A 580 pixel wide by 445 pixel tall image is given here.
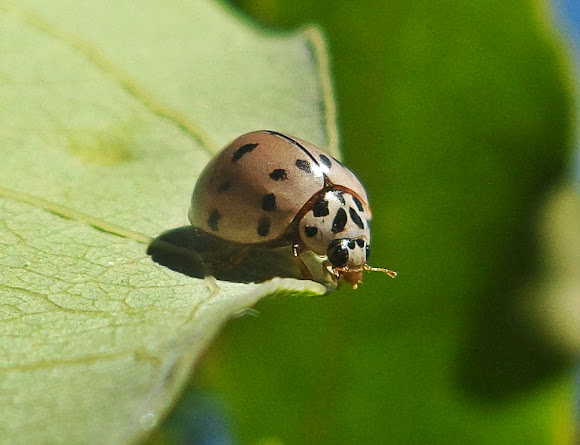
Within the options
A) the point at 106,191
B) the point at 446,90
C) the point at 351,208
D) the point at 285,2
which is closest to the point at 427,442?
the point at 351,208

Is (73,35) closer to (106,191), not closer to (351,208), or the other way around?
(106,191)

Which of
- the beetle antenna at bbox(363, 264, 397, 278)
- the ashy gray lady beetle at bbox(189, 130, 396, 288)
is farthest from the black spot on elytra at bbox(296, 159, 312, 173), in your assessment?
the beetle antenna at bbox(363, 264, 397, 278)

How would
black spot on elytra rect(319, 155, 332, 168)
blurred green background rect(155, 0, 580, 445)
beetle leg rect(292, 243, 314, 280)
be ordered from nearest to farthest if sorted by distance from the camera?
beetle leg rect(292, 243, 314, 280)
black spot on elytra rect(319, 155, 332, 168)
blurred green background rect(155, 0, 580, 445)

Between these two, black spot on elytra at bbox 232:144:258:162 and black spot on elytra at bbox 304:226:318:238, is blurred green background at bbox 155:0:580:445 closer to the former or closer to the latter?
black spot on elytra at bbox 304:226:318:238

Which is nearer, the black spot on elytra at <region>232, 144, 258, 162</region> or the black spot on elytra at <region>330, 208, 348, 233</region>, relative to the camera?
the black spot on elytra at <region>232, 144, 258, 162</region>

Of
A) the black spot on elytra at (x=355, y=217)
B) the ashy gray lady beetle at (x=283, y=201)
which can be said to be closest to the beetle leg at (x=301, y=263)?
the ashy gray lady beetle at (x=283, y=201)

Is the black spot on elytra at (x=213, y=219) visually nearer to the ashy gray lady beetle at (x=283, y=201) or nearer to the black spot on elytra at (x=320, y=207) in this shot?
the ashy gray lady beetle at (x=283, y=201)
